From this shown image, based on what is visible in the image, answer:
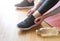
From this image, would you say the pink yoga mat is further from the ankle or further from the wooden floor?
the ankle

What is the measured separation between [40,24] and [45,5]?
0.85 ft

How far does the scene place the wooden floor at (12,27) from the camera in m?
1.58

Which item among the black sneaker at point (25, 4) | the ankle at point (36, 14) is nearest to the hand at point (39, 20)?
the ankle at point (36, 14)

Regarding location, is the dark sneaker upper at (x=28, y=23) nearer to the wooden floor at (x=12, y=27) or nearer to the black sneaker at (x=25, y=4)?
the wooden floor at (x=12, y=27)

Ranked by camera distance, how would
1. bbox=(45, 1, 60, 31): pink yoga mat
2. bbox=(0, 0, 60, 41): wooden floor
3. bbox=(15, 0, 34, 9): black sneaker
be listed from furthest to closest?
bbox=(15, 0, 34, 9): black sneaker < bbox=(45, 1, 60, 31): pink yoga mat < bbox=(0, 0, 60, 41): wooden floor

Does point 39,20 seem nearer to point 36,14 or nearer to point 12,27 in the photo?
point 36,14

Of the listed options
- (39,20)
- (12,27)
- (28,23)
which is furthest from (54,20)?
(12,27)

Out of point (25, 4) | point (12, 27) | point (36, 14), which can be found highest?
point (25, 4)

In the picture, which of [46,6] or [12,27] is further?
[12,27]

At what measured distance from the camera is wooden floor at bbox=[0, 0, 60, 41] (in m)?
1.58

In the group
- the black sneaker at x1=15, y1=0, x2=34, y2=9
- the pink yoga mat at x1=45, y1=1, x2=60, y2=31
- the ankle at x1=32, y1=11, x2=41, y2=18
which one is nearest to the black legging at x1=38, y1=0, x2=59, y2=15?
the ankle at x1=32, y1=11, x2=41, y2=18

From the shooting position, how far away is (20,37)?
159 centimetres

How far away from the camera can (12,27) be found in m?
1.76

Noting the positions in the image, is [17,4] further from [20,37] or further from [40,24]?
[20,37]
